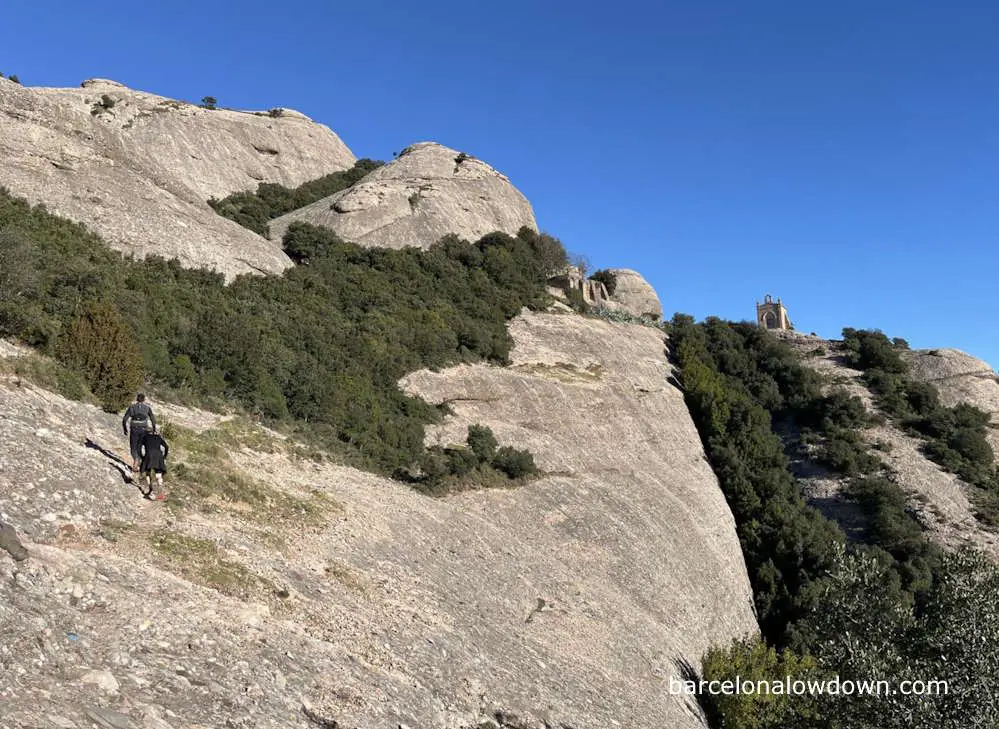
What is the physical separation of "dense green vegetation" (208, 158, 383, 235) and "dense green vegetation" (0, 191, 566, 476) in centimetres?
654

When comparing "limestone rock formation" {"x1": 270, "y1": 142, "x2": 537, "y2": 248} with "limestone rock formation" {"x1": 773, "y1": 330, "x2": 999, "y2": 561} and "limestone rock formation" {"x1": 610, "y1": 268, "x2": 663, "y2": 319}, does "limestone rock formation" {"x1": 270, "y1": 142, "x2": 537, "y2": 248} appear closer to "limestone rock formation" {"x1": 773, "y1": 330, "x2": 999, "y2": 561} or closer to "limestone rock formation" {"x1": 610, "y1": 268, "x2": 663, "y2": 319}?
"limestone rock formation" {"x1": 610, "y1": 268, "x2": 663, "y2": 319}

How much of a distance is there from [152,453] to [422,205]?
36.1 metres

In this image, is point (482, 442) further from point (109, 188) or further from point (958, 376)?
point (958, 376)

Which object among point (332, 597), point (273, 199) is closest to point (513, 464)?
point (332, 597)

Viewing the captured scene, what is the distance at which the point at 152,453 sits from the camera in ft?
37.6

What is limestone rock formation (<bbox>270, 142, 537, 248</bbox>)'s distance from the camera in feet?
136

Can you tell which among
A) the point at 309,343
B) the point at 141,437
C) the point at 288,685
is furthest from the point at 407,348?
the point at 288,685

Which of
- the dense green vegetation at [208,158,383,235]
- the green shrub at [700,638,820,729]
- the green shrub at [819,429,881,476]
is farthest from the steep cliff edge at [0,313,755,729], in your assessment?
the dense green vegetation at [208,158,383,235]

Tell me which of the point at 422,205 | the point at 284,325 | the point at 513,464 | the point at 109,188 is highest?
the point at 422,205

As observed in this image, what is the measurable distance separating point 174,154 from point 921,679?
4744 cm

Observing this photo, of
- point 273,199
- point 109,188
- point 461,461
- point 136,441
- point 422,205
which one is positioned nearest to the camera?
point 136,441

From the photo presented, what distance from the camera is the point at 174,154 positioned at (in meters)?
43.2

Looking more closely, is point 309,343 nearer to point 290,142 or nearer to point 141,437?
point 141,437

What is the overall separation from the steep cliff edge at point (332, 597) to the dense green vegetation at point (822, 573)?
3.04 m
